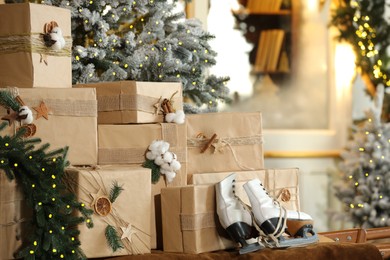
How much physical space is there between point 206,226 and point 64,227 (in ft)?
1.78

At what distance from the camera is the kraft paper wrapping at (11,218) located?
2576 millimetres

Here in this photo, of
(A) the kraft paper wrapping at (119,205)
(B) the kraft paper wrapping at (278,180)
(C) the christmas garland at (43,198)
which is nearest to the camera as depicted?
(C) the christmas garland at (43,198)

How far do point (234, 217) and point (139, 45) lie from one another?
125 cm

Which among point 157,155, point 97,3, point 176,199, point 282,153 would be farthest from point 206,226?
point 282,153

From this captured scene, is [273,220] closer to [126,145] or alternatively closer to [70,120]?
[126,145]

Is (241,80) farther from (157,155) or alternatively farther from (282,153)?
(157,155)

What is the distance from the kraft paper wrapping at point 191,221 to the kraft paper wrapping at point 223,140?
354mm

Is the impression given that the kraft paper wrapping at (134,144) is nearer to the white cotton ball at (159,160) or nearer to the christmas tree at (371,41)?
the white cotton ball at (159,160)

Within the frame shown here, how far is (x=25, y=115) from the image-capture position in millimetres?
2732

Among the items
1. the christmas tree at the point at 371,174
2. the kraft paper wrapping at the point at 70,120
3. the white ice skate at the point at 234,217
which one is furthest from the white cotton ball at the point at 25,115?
the christmas tree at the point at 371,174

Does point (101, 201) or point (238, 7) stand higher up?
point (238, 7)

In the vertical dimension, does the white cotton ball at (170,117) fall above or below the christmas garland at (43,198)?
above

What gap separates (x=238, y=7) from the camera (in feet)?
18.4

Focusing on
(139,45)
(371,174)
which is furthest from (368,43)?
(139,45)
